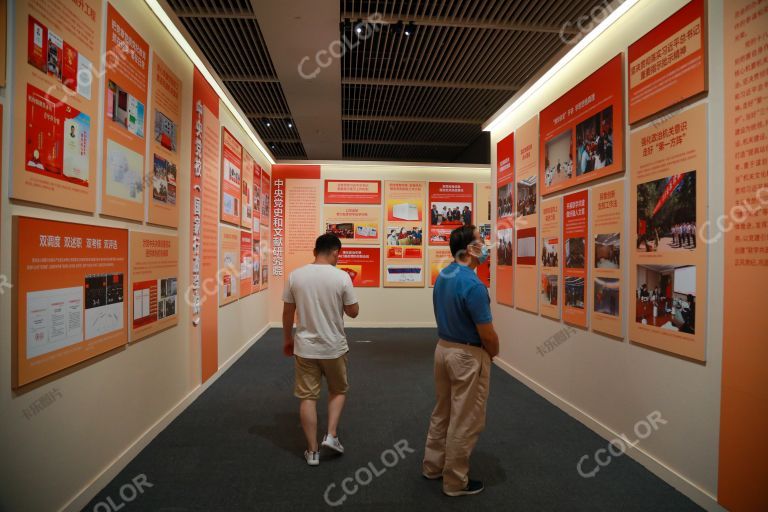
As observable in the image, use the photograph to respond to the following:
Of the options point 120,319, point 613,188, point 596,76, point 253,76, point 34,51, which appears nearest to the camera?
point 34,51

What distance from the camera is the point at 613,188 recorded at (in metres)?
3.27

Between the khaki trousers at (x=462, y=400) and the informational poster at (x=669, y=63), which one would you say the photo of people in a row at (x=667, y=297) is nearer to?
the informational poster at (x=669, y=63)

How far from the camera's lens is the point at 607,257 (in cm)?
332

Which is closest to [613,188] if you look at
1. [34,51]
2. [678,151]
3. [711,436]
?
[678,151]

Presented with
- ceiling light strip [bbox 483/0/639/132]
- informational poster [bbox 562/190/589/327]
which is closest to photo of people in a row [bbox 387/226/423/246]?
ceiling light strip [bbox 483/0/639/132]

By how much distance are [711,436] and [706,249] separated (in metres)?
1.10

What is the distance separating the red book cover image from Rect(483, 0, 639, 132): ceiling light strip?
386 centimetres

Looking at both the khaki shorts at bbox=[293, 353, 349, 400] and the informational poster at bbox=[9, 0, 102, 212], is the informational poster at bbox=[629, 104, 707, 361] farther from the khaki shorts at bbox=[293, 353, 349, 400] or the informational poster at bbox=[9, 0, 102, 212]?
the informational poster at bbox=[9, 0, 102, 212]

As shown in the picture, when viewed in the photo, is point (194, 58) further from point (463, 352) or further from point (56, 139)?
point (463, 352)

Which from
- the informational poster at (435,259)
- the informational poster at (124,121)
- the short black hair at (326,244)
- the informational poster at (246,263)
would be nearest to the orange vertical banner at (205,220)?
the informational poster at (124,121)

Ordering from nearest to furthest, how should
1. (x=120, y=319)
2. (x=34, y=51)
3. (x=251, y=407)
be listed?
(x=34, y=51), (x=120, y=319), (x=251, y=407)

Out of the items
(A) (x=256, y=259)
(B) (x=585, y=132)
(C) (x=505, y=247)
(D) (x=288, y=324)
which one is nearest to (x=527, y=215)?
(C) (x=505, y=247)

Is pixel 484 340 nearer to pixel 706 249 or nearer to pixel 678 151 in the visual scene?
pixel 706 249

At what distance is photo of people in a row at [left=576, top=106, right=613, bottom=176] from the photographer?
3314mm
